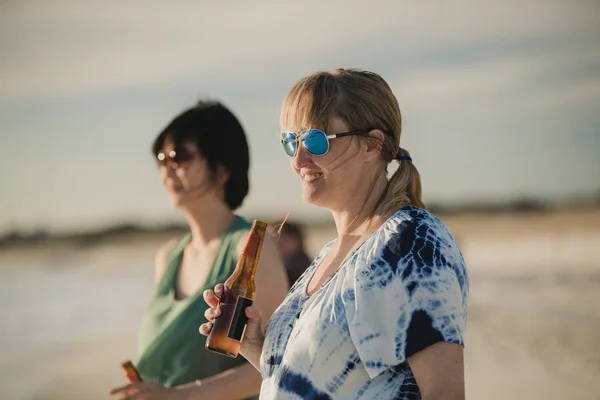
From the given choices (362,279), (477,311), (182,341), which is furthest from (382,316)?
(477,311)

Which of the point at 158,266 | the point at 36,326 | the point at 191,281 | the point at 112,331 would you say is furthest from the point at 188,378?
the point at 36,326

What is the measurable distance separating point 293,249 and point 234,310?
166 centimetres

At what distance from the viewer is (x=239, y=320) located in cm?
248

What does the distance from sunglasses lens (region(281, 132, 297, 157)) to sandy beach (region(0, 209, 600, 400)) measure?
299cm

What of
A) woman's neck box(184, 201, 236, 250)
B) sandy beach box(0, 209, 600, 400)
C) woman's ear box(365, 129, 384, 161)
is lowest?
sandy beach box(0, 209, 600, 400)

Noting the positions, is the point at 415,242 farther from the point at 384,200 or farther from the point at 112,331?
the point at 112,331

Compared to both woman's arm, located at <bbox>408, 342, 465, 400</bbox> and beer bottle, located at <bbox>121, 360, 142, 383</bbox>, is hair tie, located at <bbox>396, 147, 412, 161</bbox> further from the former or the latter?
beer bottle, located at <bbox>121, 360, 142, 383</bbox>

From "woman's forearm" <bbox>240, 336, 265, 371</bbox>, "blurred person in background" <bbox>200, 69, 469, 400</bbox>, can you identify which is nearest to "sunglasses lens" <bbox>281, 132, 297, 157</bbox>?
"blurred person in background" <bbox>200, 69, 469, 400</bbox>

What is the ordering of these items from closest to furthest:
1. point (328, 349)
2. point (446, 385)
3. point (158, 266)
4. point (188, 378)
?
1. point (446, 385)
2. point (328, 349)
3. point (188, 378)
4. point (158, 266)

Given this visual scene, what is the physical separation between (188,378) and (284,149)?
4.25 feet

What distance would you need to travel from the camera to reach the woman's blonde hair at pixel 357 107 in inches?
90.0

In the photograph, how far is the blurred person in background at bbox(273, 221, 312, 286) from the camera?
12.9 ft

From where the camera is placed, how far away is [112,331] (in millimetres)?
10766

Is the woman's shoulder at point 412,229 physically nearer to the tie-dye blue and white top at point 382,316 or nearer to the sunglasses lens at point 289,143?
the tie-dye blue and white top at point 382,316
